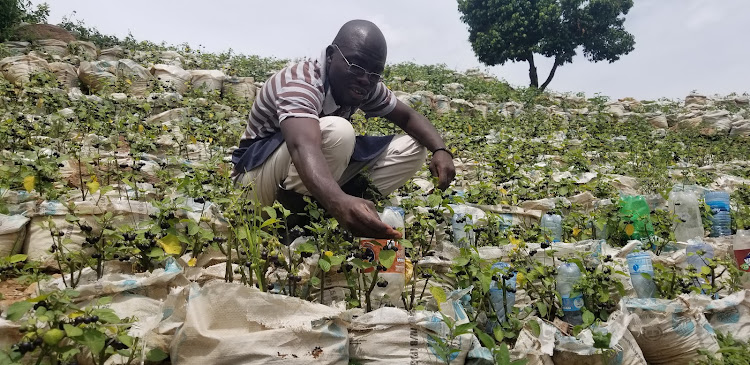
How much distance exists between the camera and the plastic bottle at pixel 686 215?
3.32 meters

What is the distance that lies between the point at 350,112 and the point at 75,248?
1.55 m

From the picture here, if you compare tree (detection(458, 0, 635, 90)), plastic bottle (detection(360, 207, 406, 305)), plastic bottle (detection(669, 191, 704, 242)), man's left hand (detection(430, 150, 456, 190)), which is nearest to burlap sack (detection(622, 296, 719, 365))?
plastic bottle (detection(360, 207, 406, 305))

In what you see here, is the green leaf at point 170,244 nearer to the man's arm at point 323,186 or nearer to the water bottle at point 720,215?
the man's arm at point 323,186

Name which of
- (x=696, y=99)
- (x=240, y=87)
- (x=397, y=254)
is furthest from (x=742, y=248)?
(x=696, y=99)

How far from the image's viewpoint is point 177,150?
14.0ft

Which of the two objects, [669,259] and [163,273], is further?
[669,259]

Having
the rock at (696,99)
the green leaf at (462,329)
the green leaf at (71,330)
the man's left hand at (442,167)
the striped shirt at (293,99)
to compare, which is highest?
the rock at (696,99)

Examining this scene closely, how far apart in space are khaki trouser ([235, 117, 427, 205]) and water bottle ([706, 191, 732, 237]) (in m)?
2.15

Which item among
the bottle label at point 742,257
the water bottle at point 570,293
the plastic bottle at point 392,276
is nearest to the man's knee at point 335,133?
the plastic bottle at point 392,276

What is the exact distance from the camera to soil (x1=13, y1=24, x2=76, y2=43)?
7668mm

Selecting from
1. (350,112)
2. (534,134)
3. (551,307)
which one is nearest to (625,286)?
(551,307)

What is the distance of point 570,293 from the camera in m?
1.99

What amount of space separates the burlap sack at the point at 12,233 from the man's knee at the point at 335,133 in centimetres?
139

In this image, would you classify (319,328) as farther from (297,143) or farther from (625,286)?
(625,286)
